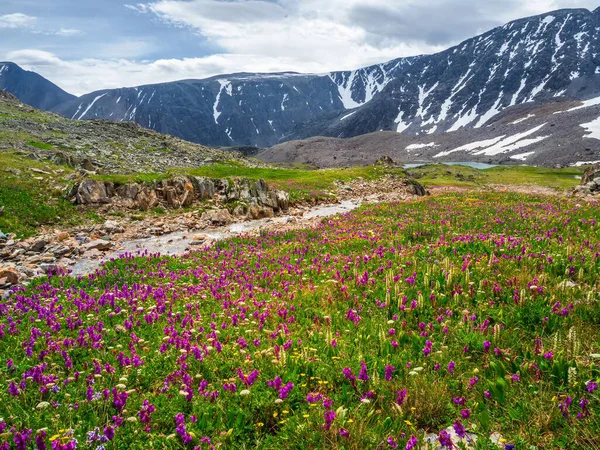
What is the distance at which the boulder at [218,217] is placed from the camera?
2602 centimetres

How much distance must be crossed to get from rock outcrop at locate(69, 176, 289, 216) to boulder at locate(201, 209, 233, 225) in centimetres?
179

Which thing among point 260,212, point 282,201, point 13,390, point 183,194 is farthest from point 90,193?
point 13,390

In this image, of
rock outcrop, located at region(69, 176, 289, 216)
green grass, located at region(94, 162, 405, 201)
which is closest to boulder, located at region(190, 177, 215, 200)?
rock outcrop, located at region(69, 176, 289, 216)

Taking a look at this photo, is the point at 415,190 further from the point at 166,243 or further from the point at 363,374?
the point at 363,374

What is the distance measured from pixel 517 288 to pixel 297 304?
4.49 metres

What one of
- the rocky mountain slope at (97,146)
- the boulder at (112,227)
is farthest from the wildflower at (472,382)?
the rocky mountain slope at (97,146)

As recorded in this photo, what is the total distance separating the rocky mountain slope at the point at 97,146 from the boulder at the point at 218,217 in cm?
2071

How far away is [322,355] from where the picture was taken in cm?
554

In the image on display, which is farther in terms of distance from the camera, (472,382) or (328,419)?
(472,382)

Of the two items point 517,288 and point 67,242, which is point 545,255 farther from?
point 67,242

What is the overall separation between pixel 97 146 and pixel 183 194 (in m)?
44.1

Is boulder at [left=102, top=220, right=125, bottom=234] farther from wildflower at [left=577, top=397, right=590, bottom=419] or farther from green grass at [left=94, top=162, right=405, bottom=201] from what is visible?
wildflower at [left=577, top=397, right=590, bottom=419]

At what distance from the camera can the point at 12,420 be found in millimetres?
4320

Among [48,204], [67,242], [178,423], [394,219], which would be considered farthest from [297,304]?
[48,204]
